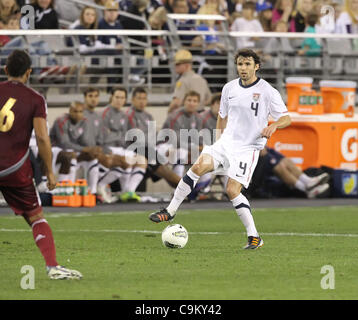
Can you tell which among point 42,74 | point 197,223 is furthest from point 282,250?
point 42,74

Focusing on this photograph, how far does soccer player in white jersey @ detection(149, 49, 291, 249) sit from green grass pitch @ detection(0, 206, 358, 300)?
70 cm

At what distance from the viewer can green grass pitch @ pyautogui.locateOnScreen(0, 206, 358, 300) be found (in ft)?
29.8

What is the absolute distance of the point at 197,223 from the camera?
15.9 metres

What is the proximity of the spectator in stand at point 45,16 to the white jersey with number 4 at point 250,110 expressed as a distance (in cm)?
893

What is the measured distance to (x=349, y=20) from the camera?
25.9m

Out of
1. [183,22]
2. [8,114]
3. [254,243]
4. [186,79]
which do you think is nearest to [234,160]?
[254,243]

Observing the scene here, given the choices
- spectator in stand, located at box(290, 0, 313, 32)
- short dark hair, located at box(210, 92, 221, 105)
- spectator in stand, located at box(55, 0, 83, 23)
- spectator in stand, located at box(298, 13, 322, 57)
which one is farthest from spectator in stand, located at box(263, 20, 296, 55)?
spectator in stand, located at box(55, 0, 83, 23)

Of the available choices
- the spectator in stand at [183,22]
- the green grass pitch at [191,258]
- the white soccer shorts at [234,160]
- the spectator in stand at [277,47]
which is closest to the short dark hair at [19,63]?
the green grass pitch at [191,258]

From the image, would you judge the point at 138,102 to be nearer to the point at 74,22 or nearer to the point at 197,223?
the point at 74,22

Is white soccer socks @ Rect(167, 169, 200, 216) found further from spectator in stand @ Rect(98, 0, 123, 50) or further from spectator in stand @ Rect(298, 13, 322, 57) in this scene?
spectator in stand @ Rect(298, 13, 322, 57)

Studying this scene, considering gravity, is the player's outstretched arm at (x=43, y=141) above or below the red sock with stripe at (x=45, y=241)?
above

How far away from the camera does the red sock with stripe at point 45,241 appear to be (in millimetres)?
9453

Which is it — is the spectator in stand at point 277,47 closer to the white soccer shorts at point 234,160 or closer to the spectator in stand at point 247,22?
the spectator in stand at point 247,22
